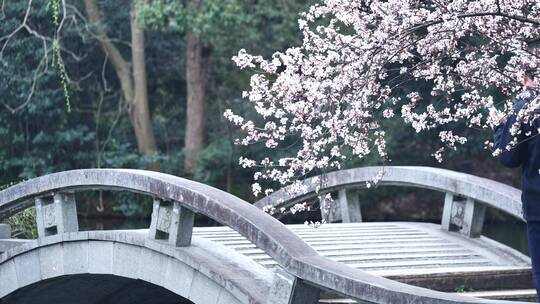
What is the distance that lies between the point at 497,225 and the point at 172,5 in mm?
7785

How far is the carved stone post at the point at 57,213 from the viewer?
23.1 ft

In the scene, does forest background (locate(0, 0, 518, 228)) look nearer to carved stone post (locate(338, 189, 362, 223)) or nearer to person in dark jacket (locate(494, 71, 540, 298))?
carved stone post (locate(338, 189, 362, 223))

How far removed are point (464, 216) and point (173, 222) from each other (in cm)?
275

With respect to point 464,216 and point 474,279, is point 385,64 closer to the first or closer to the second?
point 474,279

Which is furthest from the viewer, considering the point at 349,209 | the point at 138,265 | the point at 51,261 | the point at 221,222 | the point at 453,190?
the point at 349,209

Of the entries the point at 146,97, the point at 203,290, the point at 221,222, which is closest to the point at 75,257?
the point at 203,290

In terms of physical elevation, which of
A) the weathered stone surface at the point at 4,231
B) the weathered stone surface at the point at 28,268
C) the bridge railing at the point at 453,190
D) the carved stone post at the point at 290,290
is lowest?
the weathered stone surface at the point at 28,268

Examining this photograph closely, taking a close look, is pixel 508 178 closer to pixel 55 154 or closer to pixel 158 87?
pixel 158 87

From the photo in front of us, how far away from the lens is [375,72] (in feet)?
16.6

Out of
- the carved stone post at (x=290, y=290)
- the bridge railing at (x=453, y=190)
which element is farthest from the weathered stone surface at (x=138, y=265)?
the bridge railing at (x=453, y=190)

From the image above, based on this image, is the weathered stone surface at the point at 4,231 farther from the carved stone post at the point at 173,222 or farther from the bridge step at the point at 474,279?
the bridge step at the point at 474,279

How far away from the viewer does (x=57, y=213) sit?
23.2 ft

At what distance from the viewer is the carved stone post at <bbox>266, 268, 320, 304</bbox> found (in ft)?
16.1

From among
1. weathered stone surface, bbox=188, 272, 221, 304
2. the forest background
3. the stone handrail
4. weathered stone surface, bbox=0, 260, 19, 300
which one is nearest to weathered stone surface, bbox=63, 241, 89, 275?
weathered stone surface, bbox=0, 260, 19, 300
